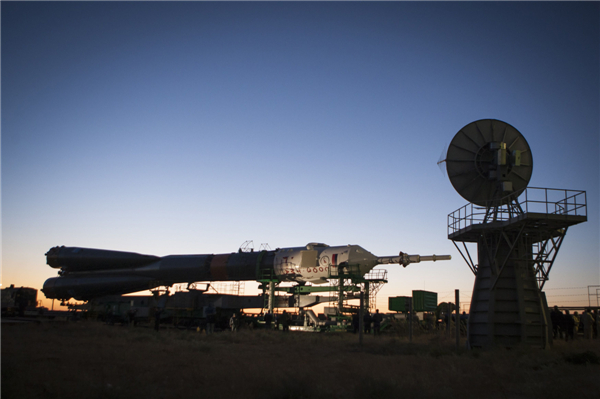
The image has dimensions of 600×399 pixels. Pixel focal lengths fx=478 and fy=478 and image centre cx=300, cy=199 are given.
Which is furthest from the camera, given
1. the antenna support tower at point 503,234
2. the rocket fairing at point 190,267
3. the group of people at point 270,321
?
the rocket fairing at point 190,267

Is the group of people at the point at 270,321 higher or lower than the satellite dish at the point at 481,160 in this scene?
lower

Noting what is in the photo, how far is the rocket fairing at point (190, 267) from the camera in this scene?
1298 inches

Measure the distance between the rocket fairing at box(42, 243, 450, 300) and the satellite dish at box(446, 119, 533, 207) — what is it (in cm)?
1187

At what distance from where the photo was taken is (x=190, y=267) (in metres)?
37.1

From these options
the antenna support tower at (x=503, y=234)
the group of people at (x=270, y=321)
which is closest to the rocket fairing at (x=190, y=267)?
the group of people at (x=270, y=321)

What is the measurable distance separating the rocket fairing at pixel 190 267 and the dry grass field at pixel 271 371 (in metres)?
13.8

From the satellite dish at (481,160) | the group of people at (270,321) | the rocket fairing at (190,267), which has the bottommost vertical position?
the group of people at (270,321)

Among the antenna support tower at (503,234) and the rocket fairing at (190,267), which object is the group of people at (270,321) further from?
the antenna support tower at (503,234)

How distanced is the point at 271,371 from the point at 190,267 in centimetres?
2602

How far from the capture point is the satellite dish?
2166 cm

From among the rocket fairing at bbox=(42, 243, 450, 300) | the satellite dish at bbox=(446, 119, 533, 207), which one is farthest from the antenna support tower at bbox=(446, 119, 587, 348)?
the rocket fairing at bbox=(42, 243, 450, 300)

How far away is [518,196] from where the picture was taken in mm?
20719

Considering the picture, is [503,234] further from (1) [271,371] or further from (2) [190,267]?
(2) [190,267]

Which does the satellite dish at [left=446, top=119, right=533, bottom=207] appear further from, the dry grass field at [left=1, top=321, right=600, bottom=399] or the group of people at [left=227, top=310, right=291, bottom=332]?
the group of people at [left=227, top=310, right=291, bottom=332]
